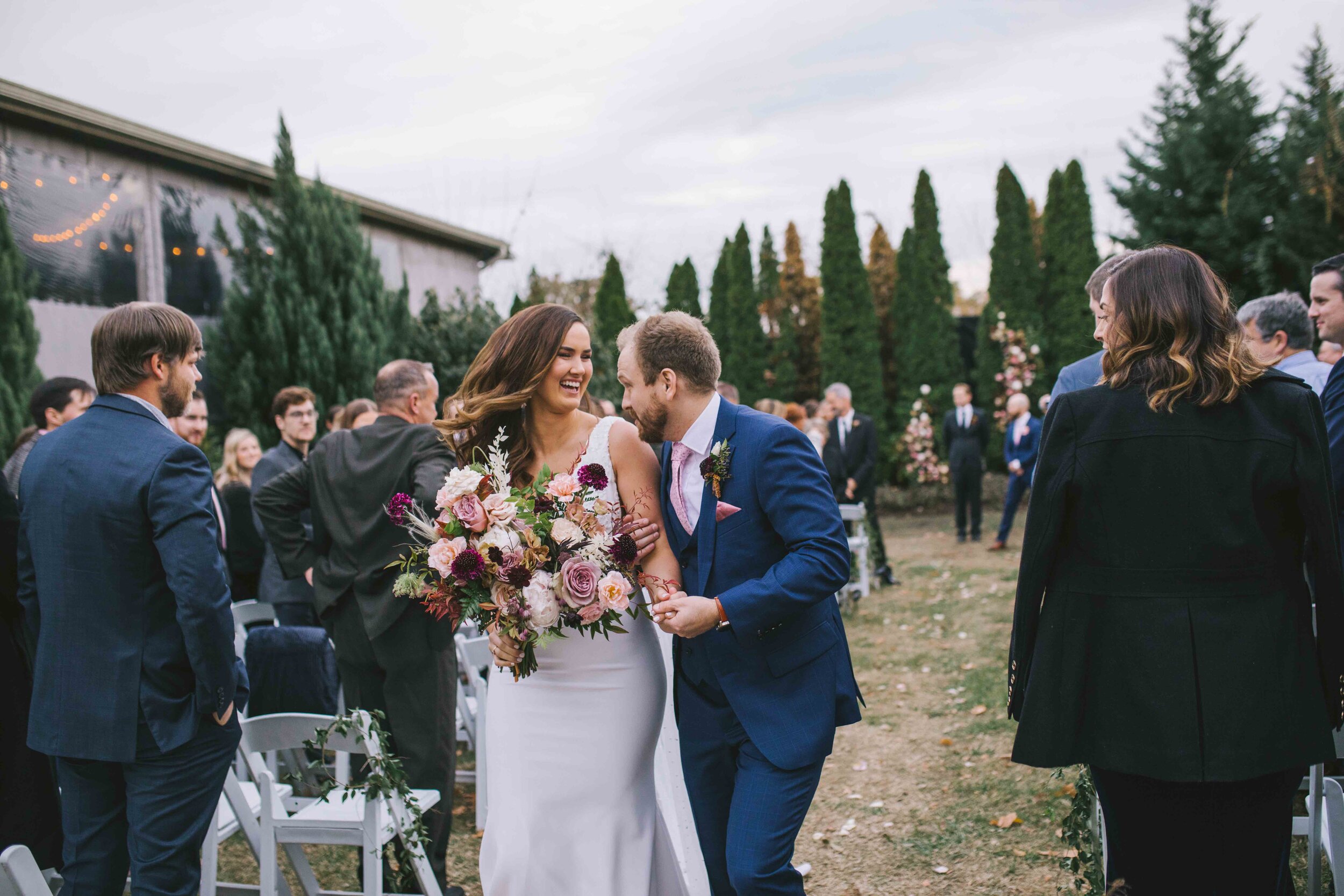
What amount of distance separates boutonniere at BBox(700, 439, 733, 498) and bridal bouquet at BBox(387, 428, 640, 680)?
303 millimetres

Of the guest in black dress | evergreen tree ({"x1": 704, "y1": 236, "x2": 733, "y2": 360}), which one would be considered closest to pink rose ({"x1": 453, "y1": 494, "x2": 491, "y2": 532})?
the guest in black dress

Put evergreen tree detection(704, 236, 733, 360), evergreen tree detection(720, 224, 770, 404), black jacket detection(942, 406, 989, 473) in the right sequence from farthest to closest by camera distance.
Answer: evergreen tree detection(704, 236, 733, 360) < evergreen tree detection(720, 224, 770, 404) < black jacket detection(942, 406, 989, 473)

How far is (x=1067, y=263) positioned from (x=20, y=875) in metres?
19.7

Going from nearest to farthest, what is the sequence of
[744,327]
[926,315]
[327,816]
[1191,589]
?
[1191,589] → [327,816] → [926,315] → [744,327]

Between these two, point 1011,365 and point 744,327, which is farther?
point 744,327

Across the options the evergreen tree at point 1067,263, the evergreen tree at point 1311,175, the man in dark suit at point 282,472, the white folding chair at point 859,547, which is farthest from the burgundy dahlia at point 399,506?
the evergreen tree at point 1067,263

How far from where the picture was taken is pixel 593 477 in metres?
2.67

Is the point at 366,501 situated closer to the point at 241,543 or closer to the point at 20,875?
the point at 20,875

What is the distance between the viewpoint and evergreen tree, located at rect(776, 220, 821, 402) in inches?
842

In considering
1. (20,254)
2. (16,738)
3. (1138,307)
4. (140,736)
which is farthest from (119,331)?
(20,254)

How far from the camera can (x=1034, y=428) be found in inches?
502

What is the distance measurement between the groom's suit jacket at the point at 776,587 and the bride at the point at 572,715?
0.26m

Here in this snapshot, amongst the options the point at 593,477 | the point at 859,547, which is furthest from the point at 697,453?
the point at 859,547

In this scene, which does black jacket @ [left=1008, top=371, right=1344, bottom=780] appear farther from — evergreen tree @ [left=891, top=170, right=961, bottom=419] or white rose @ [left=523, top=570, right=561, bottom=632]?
evergreen tree @ [left=891, top=170, right=961, bottom=419]
